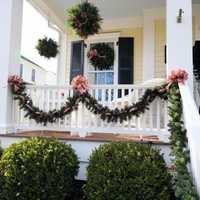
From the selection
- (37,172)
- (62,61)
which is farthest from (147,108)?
(62,61)

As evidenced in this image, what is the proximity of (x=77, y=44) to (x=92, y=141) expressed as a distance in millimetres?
4034

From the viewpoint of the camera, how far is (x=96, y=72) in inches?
285

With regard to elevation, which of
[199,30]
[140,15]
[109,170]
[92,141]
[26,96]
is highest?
[140,15]

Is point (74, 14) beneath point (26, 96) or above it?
above

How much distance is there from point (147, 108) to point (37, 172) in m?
1.79

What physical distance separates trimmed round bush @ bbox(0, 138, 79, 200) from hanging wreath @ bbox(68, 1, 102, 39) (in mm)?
2086

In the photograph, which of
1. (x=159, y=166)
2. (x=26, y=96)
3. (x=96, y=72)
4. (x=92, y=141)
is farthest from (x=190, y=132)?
(x=96, y=72)

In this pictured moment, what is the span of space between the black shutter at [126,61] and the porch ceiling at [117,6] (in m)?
0.69

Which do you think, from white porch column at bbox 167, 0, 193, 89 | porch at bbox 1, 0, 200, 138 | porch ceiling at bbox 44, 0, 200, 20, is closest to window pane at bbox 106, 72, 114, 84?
porch at bbox 1, 0, 200, 138

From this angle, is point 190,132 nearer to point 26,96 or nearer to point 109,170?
point 109,170

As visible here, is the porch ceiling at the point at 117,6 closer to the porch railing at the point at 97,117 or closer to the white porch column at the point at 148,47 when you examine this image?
the white porch column at the point at 148,47

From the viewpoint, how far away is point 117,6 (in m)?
6.53

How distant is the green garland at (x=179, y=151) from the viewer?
9.13 feet

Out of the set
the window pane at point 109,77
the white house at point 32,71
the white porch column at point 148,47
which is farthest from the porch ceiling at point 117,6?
the white house at point 32,71
